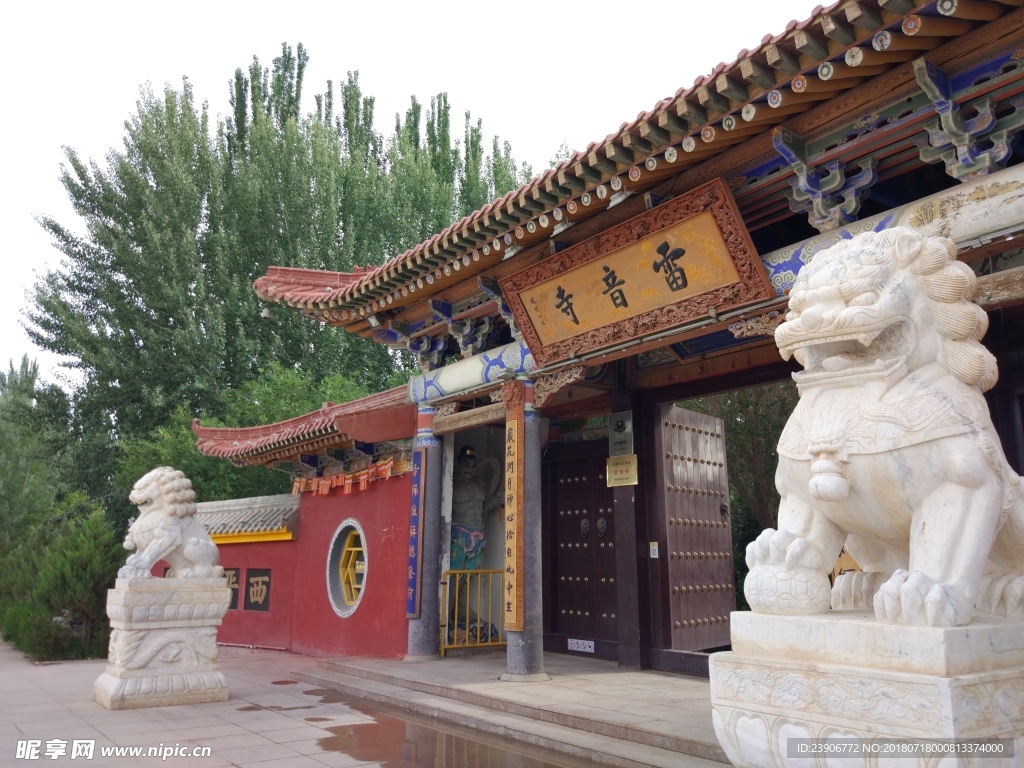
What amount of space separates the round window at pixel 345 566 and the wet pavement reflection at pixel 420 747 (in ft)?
11.9

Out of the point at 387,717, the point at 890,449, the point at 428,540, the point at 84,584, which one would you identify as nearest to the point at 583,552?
the point at 428,540

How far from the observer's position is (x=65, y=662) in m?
8.88

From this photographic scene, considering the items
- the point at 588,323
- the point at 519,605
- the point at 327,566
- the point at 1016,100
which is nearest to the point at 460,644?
the point at 519,605

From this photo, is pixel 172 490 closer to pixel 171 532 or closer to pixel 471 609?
pixel 171 532

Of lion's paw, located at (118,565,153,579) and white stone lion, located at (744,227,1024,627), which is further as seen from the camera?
lion's paw, located at (118,565,153,579)

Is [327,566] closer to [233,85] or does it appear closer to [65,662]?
[65,662]

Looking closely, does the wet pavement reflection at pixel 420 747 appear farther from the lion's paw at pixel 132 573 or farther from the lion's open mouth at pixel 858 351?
the lion's open mouth at pixel 858 351

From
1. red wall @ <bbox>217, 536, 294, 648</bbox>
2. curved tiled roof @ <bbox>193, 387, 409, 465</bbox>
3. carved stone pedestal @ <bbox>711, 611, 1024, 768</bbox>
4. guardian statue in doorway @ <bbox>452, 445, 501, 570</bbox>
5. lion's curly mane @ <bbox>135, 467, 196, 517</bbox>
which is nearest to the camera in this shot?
carved stone pedestal @ <bbox>711, 611, 1024, 768</bbox>

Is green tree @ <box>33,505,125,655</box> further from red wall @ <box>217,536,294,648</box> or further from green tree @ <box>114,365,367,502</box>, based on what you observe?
green tree @ <box>114,365,367,502</box>

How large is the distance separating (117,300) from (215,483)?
17.0ft

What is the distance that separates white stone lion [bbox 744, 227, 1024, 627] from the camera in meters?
2.26

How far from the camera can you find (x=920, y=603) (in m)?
2.10

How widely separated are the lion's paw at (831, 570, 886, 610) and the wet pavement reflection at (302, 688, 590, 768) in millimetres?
2177

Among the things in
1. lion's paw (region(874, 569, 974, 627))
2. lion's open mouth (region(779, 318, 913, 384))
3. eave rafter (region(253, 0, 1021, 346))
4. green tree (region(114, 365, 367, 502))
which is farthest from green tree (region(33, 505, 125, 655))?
lion's paw (region(874, 569, 974, 627))
